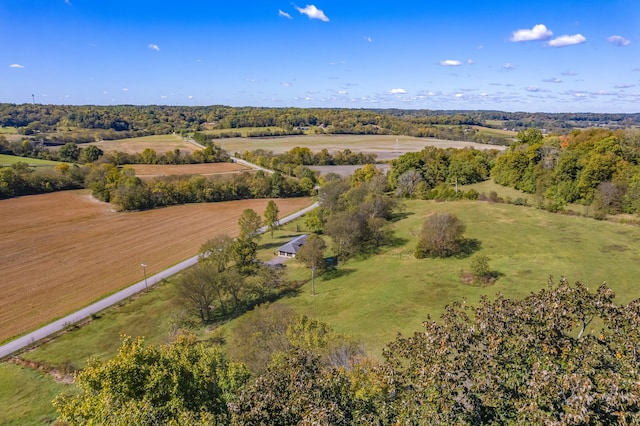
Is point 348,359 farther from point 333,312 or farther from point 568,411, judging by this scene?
point 333,312

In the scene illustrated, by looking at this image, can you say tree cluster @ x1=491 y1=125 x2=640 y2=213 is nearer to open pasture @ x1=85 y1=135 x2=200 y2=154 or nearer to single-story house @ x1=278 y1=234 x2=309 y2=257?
single-story house @ x1=278 y1=234 x2=309 y2=257

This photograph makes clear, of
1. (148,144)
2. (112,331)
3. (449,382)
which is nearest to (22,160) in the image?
(148,144)

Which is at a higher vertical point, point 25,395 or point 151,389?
point 151,389

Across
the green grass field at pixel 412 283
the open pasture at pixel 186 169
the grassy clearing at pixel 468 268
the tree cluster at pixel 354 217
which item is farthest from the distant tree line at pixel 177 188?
the grassy clearing at pixel 468 268

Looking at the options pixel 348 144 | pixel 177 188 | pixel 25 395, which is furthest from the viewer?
pixel 348 144

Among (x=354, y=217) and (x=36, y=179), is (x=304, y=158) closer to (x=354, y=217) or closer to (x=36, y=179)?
(x=36, y=179)

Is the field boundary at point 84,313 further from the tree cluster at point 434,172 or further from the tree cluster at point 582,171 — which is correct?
the tree cluster at point 582,171
